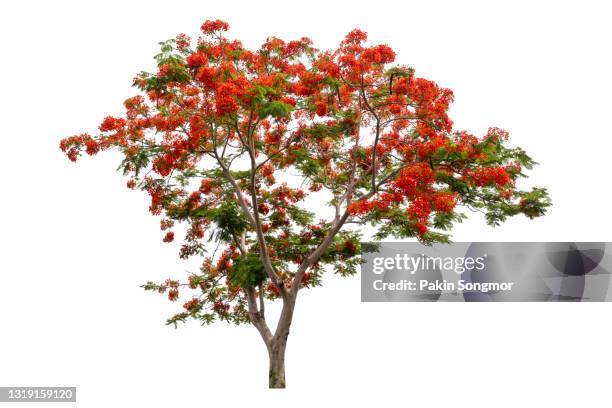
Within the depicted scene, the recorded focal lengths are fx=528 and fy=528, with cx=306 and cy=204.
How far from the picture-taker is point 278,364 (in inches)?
412

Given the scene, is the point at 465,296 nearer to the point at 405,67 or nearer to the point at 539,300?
the point at 539,300

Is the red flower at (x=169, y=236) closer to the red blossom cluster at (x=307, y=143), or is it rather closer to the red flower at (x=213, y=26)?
the red blossom cluster at (x=307, y=143)

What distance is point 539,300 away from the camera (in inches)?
510

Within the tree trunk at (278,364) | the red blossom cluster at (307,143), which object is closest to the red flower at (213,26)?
the red blossom cluster at (307,143)

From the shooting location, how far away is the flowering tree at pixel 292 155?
8.28 meters

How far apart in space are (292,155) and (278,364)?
4145 millimetres

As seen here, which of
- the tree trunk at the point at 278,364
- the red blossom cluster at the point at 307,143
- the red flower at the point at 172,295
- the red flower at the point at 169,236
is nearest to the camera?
the red blossom cluster at the point at 307,143

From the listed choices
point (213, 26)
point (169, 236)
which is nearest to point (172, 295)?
point (169, 236)

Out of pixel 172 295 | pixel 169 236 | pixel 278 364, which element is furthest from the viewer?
pixel 172 295

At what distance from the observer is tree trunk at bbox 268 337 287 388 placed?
10.5 meters

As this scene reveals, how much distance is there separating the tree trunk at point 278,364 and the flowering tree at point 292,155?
22 mm

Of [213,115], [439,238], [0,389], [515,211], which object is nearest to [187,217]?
[213,115]

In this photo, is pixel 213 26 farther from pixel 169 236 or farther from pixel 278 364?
pixel 278 364

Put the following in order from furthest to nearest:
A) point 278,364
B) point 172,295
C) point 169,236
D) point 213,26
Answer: point 172,295
point 169,236
point 278,364
point 213,26
